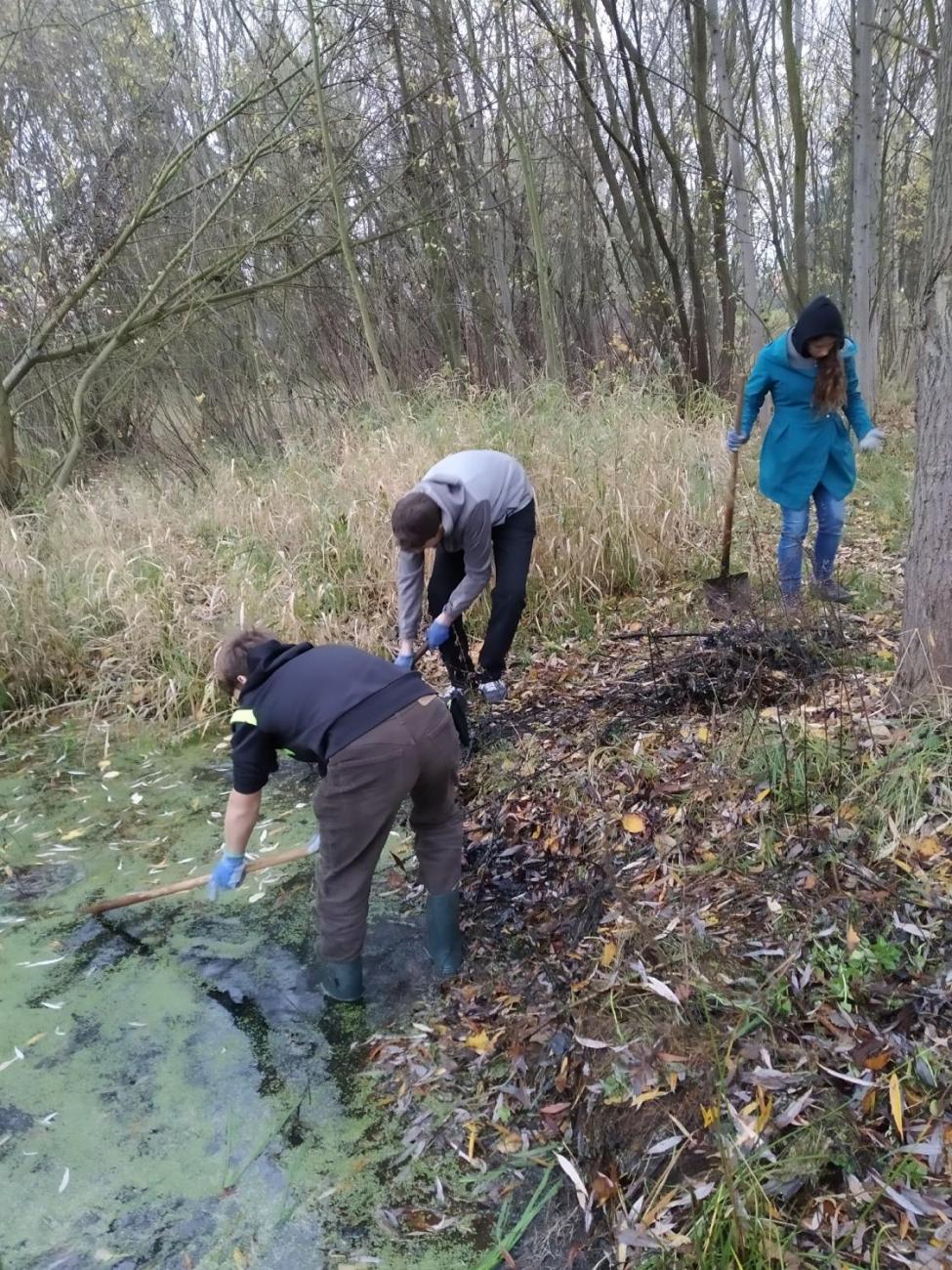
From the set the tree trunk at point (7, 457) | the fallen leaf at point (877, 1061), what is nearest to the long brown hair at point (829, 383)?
the fallen leaf at point (877, 1061)

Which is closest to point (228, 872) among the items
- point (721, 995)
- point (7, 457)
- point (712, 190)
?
point (721, 995)

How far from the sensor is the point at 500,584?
3.94 meters

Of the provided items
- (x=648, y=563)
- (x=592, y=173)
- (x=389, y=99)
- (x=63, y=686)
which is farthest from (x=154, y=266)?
(x=648, y=563)

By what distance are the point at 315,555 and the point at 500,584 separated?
185 centimetres

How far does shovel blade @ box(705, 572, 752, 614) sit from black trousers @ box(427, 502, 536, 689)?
1200 millimetres

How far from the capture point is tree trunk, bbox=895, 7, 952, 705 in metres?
2.30

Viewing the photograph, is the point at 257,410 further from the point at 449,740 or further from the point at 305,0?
the point at 449,740

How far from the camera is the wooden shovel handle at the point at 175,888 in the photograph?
286cm

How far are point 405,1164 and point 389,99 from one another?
28.5ft

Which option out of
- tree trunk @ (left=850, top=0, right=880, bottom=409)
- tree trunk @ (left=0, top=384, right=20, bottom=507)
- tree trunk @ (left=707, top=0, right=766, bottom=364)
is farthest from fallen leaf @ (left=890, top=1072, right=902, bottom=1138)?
tree trunk @ (left=707, top=0, right=766, bottom=364)

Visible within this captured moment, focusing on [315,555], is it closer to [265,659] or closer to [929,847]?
[265,659]

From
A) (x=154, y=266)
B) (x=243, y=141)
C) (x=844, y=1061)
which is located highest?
(x=243, y=141)

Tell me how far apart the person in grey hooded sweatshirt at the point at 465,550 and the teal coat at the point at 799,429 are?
1283 millimetres

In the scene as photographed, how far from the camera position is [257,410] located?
341 inches
